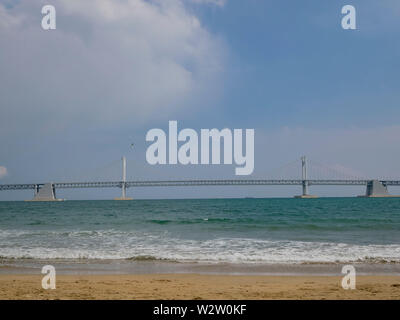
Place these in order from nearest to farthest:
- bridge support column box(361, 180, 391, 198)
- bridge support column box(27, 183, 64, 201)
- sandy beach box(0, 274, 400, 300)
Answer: sandy beach box(0, 274, 400, 300)
bridge support column box(361, 180, 391, 198)
bridge support column box(27, 183, 64, 201)

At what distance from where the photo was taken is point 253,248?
11812 millimetres

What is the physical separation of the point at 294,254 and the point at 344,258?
1288 millimetres

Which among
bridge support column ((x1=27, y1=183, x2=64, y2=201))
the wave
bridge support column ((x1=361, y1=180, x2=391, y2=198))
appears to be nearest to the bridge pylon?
bridge support column ((x1=361, y1=180, x2=391, y2=198))

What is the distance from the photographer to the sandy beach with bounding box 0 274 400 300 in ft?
18.8

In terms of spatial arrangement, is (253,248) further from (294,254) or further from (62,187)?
(62,187)

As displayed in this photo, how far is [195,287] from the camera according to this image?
21.3 feet

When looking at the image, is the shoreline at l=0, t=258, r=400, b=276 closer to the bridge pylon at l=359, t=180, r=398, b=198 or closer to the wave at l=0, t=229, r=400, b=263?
the wave at l=0, t=229, r=400, b=263

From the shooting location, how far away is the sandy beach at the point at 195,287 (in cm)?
573

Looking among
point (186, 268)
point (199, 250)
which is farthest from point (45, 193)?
point (186, 268)

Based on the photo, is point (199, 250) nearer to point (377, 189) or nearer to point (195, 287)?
point (195, 287)

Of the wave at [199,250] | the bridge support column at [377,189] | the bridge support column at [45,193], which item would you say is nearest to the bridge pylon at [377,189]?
the bridge support column at [377,189]

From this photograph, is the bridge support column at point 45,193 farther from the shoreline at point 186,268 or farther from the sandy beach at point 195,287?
the sandy beach at point 195,287
